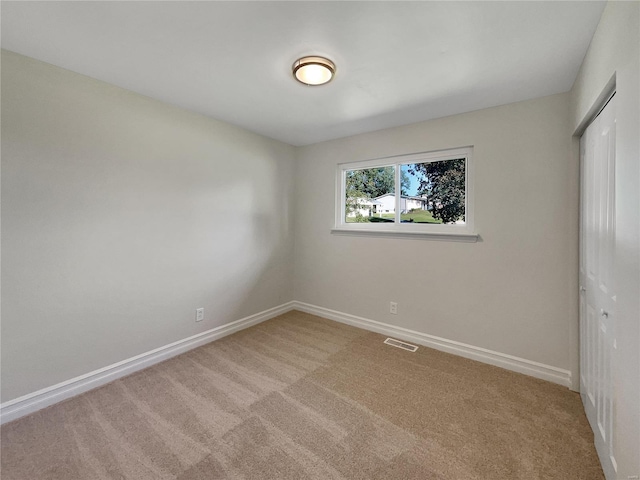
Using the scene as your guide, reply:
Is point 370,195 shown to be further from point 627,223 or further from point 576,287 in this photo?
point 627,223

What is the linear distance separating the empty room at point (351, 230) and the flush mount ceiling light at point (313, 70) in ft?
0.07

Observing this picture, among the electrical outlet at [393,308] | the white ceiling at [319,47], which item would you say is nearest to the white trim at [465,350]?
the electrical outlet at [393,308]

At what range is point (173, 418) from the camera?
1757 millimetres

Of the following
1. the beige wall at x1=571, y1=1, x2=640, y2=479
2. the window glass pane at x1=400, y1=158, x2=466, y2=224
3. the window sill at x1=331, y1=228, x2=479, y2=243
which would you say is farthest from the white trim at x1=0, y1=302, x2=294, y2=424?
the beige wall at x1=571, y1=1, x2=640, y2=479

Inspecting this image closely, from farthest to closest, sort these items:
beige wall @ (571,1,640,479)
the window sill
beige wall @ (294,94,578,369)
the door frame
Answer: the window sill
beige wall @ (294,94,578,369)
the door frame
beige wall @ (571,1,640,479)

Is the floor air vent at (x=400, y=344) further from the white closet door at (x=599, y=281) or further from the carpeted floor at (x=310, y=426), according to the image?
the white closet door at (x=599, y=281)

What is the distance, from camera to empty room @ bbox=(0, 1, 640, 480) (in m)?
1.39

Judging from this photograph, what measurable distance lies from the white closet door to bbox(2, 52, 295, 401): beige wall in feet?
9.91

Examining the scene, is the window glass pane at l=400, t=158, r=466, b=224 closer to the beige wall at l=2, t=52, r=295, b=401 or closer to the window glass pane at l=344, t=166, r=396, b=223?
the window glass pane at l=344, t=166, r=396, b=223

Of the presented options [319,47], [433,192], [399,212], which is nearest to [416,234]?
[399,212]

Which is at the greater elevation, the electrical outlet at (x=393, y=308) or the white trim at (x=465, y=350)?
the electrical outlet at (x=393, y=308)

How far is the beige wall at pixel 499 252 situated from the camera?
7.06 ft

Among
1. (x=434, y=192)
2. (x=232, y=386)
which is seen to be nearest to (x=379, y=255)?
(x=434, y=192)

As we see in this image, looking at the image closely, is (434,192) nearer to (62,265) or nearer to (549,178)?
(549,178)
